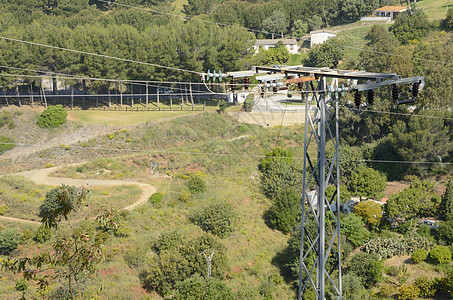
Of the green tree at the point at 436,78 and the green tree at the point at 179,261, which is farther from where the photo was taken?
the green tree at the point at 436,78

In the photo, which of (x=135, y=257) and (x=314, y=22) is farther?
(x=314, y=22)

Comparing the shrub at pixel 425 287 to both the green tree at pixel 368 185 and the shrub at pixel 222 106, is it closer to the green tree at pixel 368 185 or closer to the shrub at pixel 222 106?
the green tree at pixel 368 185

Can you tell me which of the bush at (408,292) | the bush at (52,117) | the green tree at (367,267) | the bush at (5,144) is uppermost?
the bush at (52,117)

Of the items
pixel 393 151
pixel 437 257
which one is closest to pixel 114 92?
pixel 393 151

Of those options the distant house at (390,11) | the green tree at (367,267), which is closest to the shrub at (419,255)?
the green tree at (367,267)

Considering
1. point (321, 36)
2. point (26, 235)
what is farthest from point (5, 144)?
point (321, 36)

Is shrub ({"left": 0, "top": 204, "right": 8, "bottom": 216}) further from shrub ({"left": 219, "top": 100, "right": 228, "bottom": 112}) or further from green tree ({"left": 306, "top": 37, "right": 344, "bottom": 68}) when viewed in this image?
green tree ({"left": 306, "top": 37, "right": 344, "bottom": 68})

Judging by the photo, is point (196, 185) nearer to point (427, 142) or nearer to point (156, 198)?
point (156, 198)
